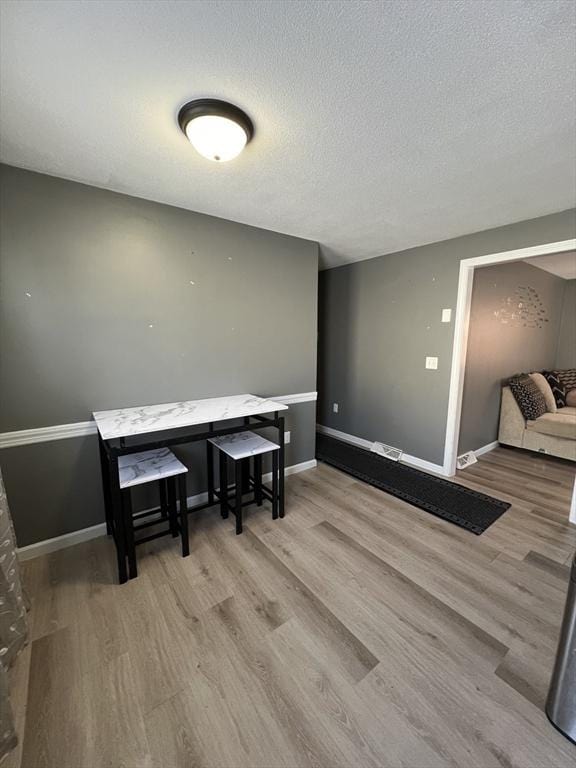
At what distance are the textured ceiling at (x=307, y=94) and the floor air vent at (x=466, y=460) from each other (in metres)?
2.37

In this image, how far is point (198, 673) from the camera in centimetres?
129

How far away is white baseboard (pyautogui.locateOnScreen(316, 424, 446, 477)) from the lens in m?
3.15

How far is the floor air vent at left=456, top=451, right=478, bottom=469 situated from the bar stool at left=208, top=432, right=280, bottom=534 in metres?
2.06

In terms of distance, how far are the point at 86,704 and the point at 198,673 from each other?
41 cm

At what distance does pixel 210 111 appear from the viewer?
1255 millimetres

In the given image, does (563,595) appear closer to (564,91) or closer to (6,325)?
(564,91)

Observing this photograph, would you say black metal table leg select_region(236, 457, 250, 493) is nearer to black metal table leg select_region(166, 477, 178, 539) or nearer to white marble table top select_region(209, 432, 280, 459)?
white marble table top select_region(209, 432, 280, 459)

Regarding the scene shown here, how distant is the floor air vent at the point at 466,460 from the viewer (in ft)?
10.7

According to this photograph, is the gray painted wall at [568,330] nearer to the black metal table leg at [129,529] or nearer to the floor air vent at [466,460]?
the floor air vent at [466,460]

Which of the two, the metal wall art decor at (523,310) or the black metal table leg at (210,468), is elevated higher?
the metal wall art decor at (523,310)

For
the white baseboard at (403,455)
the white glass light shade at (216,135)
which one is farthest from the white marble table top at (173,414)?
the white baseboard at (403,455)

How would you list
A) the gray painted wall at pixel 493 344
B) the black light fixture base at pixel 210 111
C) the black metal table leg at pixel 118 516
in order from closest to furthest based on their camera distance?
1. the black light fixture base at pixel 210 111
2. the black metal table leg at pixel 118 516
3. the gray painted wall at pixel 493 344

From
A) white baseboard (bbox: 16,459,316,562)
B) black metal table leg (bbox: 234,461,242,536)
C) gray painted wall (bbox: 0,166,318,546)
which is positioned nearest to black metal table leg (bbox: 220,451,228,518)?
black metal table leg (bbox: 234,461,242,536)

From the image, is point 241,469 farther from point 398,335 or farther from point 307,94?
point 398,335
